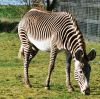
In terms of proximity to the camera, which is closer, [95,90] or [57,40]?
[57,40]

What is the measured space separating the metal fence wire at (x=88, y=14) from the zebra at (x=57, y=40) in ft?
35.7

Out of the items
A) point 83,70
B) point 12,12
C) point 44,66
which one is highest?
point 83,70

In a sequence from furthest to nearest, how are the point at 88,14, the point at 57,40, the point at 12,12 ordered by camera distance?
the point at 12,12 → the point at 88,14 → the point at 57,40

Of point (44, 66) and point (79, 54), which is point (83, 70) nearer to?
point (79, 54)

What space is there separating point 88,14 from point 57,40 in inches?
495

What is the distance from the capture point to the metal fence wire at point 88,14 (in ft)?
69.7

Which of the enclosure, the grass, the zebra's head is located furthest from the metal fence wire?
the zebra's head

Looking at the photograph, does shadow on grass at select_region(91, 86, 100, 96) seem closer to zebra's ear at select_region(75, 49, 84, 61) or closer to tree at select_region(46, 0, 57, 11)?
zebra's ear at select_region(75, 49, 84, 61)

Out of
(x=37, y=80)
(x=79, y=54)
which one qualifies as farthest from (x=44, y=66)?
(x=79, y=54)

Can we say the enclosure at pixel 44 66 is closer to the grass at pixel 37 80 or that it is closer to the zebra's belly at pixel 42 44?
the grass at pixel 37 80

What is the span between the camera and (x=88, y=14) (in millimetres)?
21719

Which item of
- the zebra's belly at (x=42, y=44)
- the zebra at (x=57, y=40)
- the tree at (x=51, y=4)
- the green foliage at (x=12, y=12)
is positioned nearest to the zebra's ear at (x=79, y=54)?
the zebra at (x=57, y=40)

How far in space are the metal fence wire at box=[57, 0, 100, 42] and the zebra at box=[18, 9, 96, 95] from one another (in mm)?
10871

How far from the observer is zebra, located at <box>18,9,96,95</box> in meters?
8.73
